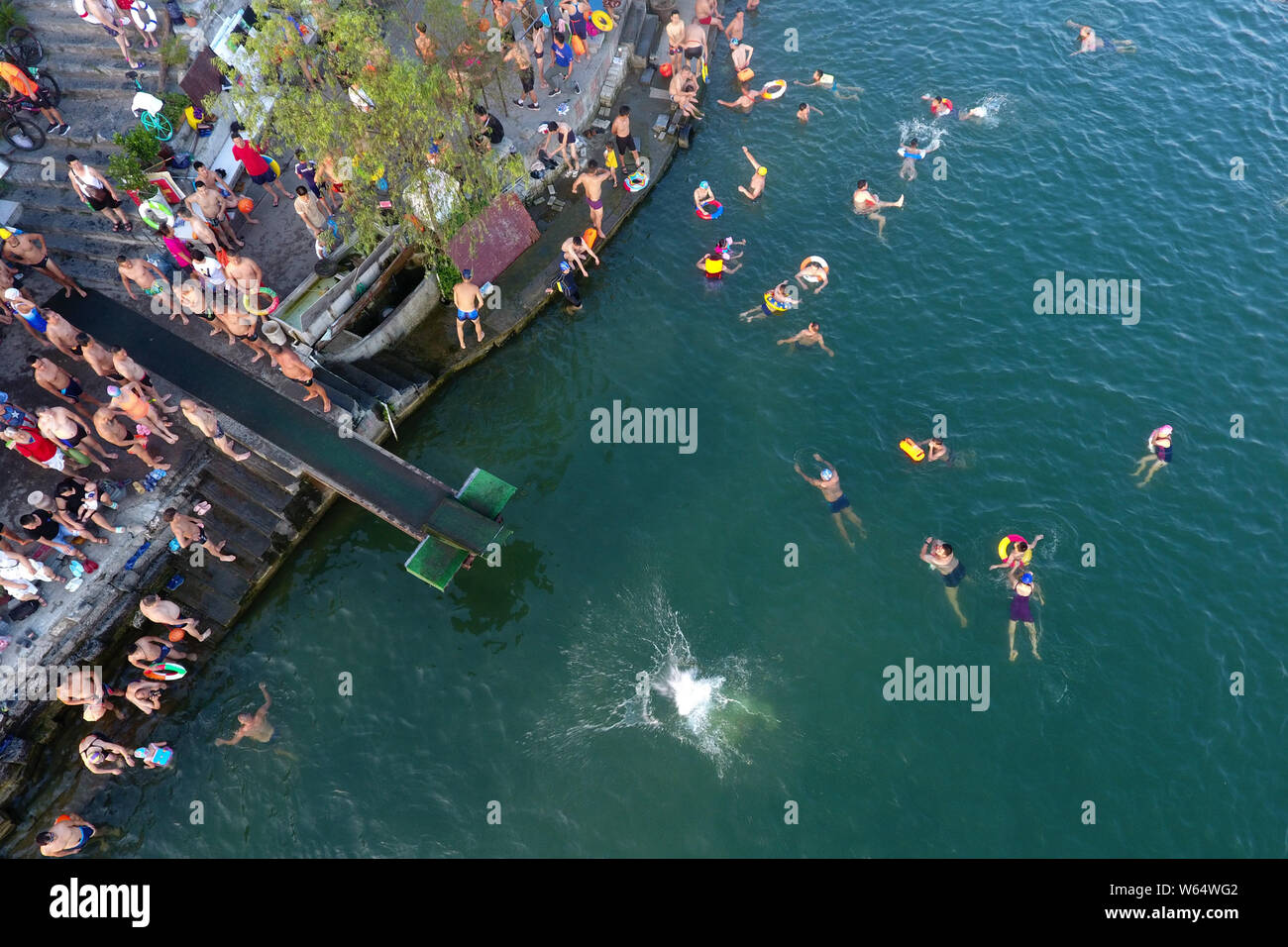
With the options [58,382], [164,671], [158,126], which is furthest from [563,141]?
[164,671]

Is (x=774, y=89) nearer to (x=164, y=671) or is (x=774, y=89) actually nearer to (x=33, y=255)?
(x=33, y=255)

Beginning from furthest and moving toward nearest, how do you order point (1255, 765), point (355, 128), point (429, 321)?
point (429, 321), point (355, 128), point (1255, 765)

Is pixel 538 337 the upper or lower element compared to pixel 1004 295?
lower

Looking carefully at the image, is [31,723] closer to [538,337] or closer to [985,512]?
[538,337]

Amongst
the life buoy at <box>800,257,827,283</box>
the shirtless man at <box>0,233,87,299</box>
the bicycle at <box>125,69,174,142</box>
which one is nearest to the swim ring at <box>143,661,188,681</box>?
the shirtless man at <box>0,233,87,299</box>

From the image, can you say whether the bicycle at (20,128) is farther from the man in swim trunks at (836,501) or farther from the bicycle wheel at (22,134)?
the man in swim trunks at (836,501)

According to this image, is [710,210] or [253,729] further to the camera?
[710,210]
